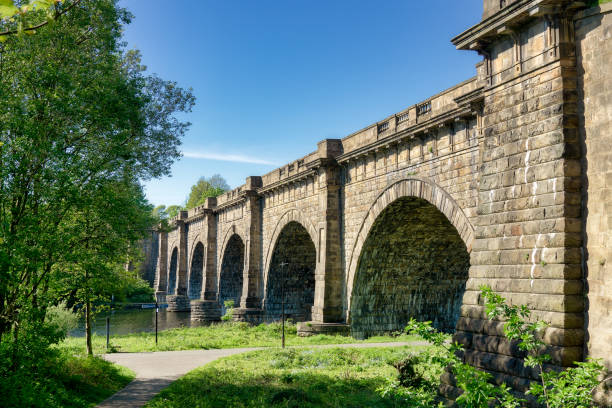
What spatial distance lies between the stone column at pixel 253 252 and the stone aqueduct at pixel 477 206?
0.30 ft

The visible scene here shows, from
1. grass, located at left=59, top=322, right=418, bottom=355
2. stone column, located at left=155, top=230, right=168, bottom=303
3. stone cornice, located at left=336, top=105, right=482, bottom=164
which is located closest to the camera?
stone cornice, located at left=336, top=105, right=482, bottom=164

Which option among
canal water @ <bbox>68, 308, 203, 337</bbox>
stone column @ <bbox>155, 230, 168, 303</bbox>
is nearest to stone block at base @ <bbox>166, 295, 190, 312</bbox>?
canal water @ <bbox>68, 308, 203, 337</bbox>

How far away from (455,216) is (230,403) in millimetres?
8346

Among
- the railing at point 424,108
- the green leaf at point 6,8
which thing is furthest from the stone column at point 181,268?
the green leaf at point 6,8

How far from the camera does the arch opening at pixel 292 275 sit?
3086 cm

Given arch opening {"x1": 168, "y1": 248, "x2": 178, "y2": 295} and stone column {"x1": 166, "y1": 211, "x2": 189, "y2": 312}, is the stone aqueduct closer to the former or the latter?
stone column {"x1": 166, "y1": 211, "x2": 189, "y2": 312}

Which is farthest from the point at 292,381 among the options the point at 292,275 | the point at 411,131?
the point at 292,275

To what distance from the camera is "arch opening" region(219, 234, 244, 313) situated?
43.0 m

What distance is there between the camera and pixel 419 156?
1705 centimetres

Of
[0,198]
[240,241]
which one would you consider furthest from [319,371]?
[240,241]

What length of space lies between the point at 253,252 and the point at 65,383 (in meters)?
21.6

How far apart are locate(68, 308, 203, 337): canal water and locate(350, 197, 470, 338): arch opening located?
1910 cm

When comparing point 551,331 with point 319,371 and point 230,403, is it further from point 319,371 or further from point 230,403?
point 319,371

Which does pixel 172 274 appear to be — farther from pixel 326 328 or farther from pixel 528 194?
pixel 528 194
